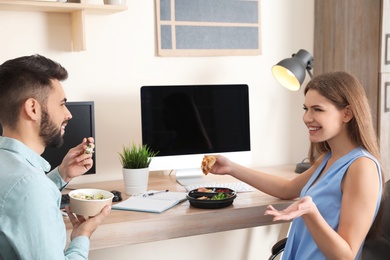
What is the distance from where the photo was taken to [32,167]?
1.28 m

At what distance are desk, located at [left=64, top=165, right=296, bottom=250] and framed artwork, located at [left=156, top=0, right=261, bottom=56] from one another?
855mm

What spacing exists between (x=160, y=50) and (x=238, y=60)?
0.47 meters

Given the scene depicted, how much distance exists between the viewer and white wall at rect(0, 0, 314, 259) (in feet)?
7.89

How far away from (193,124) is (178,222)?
624mm

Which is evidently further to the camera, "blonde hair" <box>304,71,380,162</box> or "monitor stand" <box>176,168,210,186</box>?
"monitor stand" <box>176,168,210,186</box>

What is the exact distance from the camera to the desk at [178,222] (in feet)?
6.07

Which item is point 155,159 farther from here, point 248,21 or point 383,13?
point 383,13

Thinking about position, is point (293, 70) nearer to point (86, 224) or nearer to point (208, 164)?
point (208, 164)

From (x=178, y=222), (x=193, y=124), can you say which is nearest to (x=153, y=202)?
(x=178, y=222)

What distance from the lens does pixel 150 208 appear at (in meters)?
1.99

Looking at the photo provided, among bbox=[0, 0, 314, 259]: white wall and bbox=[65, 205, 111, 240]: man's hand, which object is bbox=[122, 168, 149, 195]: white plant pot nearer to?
bbox=[0, 0, 314, 259]: white wall

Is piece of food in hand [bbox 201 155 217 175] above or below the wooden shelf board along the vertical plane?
below

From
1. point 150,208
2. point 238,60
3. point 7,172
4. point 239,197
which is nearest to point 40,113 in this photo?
point 7,172

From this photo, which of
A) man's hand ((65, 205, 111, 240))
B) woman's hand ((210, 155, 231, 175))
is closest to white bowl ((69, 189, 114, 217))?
man's hand ((65, 205, 111, 240))
